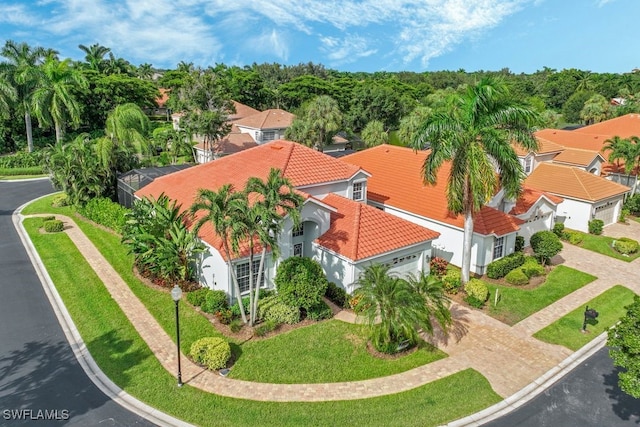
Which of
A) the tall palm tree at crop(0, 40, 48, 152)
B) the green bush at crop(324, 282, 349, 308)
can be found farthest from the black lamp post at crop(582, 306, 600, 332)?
the tall palm tree at crop(0, 40, 48, 152)

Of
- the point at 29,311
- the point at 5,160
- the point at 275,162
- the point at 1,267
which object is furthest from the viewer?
the point at 5,160

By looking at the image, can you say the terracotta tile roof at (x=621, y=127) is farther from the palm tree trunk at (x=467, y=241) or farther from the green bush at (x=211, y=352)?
the green bush at (x=211, y=352)

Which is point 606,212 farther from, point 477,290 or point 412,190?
point 477,290

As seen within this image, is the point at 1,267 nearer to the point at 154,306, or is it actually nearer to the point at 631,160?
the point at 154,306

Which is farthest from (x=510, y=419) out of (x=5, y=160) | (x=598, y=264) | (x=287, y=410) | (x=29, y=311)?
(x=5, y=160)

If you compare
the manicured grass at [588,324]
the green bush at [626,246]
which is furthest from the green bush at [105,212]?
the green bush at [626,246]

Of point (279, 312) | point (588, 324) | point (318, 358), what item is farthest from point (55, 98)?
point (588, 324)
